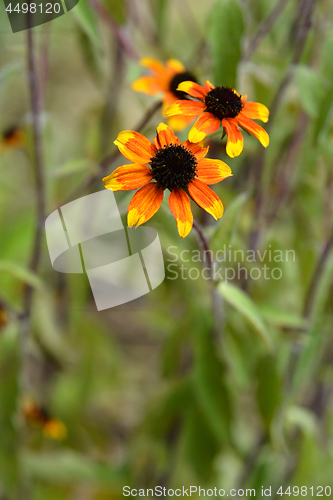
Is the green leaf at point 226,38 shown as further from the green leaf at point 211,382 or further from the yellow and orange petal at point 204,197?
the green leaf at point 211,382

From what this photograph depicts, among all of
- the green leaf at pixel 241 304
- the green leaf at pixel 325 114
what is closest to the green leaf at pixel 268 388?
the green leaf at pixel 241 304

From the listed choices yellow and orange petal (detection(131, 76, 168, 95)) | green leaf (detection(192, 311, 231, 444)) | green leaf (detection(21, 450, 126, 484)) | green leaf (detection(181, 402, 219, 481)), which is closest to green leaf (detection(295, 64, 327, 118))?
Result: yellow and orange petal (detection(131, 76, 168, 95))

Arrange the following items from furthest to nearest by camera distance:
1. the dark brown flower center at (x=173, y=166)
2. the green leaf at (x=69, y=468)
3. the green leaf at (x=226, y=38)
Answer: the green leaf at (x=69, y=468) → the green leaf at (x=226, y=38) → the dark brown flower center at (x=173, y=166)

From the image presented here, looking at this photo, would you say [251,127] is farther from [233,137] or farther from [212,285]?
[212,285]

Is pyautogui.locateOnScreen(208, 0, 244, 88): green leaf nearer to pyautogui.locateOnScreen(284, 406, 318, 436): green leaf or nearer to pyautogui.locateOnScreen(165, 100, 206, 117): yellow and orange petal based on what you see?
pyautogui.locateOnScreen(165, 100, 206, 117): yellow and orange petal

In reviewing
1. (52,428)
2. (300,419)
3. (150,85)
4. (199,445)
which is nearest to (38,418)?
(52,428)

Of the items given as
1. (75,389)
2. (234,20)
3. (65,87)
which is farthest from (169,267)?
(65,87)
